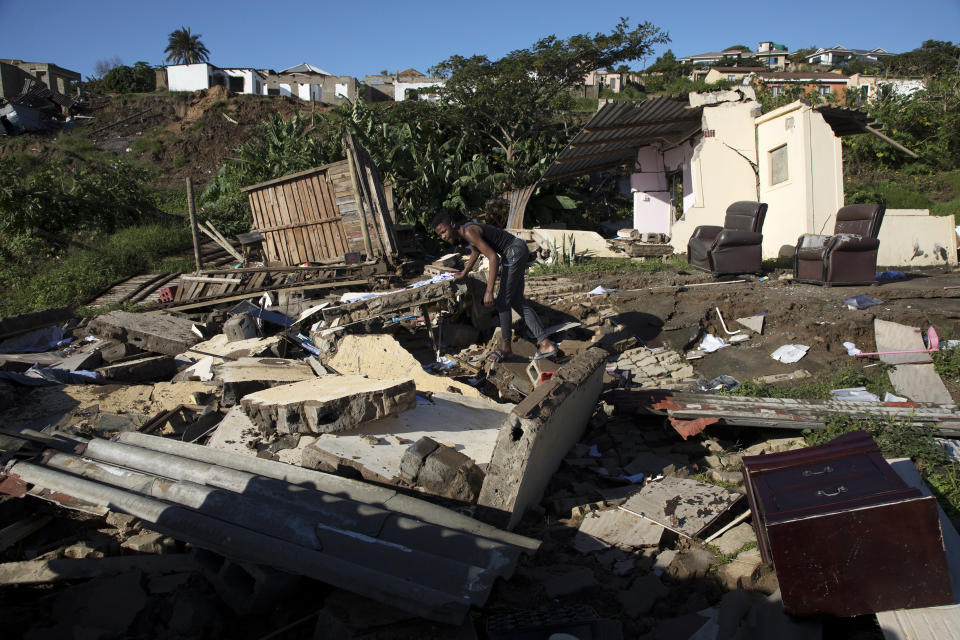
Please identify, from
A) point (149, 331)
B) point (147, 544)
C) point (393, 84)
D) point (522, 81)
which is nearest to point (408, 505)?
point (147, 544)

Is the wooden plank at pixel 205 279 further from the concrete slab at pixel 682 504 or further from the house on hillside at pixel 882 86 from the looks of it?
the house on hillside at pixel 882 86

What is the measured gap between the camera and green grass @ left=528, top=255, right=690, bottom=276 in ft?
34.4

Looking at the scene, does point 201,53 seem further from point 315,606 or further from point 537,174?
point 315,606

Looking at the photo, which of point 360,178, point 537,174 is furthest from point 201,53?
point 360,178

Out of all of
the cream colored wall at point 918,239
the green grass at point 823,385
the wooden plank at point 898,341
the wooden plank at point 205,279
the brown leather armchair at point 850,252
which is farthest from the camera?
the cream colored wall at point 918,239

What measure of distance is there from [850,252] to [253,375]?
7.45 metres

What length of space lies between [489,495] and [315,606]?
948 mm

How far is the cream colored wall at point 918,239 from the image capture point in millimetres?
10398

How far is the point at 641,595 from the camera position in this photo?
2.43 metres

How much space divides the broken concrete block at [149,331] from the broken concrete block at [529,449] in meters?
5.18

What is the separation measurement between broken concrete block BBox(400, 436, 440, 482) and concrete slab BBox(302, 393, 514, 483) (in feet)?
0.31

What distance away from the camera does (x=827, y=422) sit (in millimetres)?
3770

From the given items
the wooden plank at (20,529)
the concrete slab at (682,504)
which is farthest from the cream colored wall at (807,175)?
the wooden plank at (20,529)

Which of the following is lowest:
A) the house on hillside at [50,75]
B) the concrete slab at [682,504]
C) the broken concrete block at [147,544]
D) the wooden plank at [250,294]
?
the concrete slab at [682,504]
